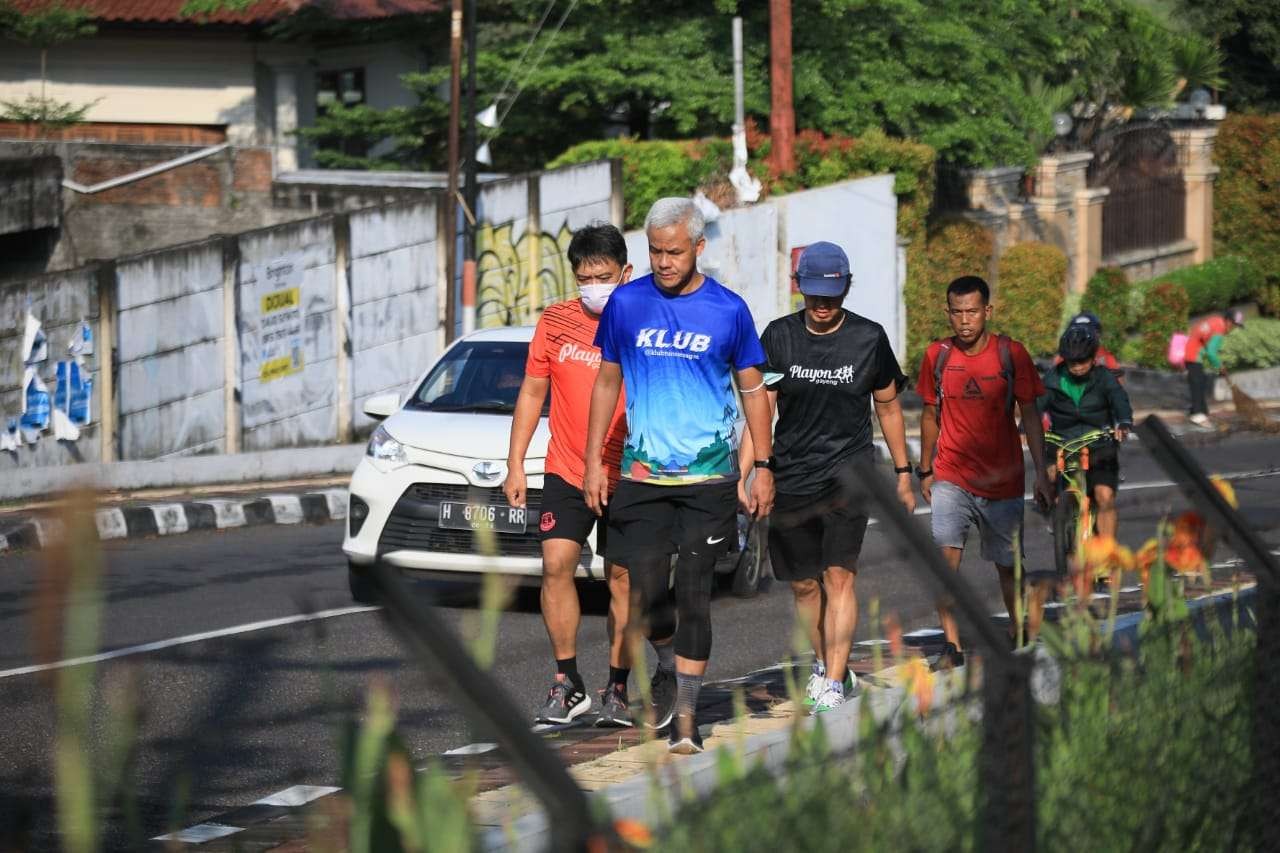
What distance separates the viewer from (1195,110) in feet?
121

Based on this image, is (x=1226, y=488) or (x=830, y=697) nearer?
(x=1226, y=488)

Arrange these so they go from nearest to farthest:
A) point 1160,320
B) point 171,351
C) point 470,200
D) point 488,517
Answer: point 488,517 < point 171,351 < point 470,200 < point 1160,320

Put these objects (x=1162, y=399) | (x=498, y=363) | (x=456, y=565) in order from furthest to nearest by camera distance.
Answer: (x=1162, y=399) → (x=498, y=363) → (x=456, y=565)

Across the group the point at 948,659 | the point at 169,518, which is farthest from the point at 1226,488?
the point at 169,518

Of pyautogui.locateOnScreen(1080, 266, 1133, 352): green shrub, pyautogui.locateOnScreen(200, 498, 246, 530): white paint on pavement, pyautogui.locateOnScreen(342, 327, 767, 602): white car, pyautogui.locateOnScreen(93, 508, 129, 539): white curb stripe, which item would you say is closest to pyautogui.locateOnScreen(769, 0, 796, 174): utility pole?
pyautogui.locateOnScreen(1080, 266, 1133, 352): green shrub

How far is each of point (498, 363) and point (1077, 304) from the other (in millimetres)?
20895

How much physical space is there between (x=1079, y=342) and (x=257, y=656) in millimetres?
4832

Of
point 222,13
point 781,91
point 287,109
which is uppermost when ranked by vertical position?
point 222,13

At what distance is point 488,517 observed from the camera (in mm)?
9500

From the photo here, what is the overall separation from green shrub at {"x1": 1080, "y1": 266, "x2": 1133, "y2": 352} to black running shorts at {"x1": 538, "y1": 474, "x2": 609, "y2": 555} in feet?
77.3

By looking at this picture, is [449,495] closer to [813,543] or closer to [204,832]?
[813,543]

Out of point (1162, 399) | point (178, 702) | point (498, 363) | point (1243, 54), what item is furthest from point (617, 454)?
point (1243, 54)

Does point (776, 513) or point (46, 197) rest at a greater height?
point (46, 197)

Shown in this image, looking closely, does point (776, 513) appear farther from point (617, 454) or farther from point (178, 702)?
point (178, 702)
